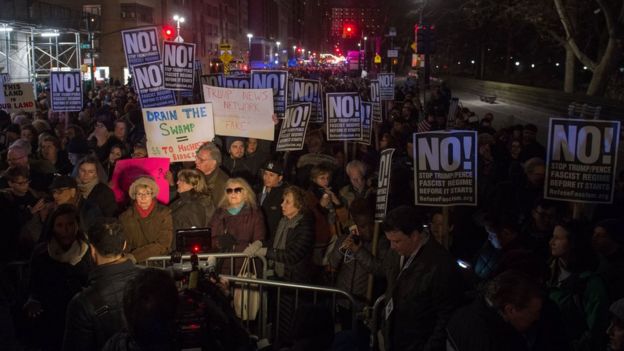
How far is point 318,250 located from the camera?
7.05 meters

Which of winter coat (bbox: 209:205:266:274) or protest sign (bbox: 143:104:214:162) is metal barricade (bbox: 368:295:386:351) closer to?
winter coat (bbox: 209:205:266:274)

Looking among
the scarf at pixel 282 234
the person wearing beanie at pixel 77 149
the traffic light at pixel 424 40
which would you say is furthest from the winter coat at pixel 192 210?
the traffic light at pixel 424 40

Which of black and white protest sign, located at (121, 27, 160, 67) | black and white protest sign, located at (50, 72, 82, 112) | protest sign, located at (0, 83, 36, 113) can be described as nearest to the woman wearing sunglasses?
black and white protest sign, located at (121, 27, 160, 67)

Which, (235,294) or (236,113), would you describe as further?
(236,113)

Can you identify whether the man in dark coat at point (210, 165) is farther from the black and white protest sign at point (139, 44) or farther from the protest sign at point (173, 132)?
the black and white protest sign at point (139, 44)

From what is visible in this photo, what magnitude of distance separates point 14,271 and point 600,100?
25.4 meters

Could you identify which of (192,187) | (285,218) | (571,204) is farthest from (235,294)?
(571,204)

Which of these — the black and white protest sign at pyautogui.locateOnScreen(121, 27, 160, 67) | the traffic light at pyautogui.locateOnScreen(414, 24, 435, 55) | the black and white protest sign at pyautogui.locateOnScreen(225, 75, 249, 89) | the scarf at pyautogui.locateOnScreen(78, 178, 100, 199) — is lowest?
the scarf at pyautogui.locateOnScreen(78, 178, 100, 199)

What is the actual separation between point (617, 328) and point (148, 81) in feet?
31.8

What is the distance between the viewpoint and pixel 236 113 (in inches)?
422

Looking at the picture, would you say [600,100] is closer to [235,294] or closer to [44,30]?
[235,294]

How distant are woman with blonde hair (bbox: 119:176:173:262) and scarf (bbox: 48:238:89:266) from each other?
41.6 inches

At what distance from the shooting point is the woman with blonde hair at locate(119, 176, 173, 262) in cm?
665

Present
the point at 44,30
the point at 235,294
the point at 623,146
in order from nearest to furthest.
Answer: the point at 235,294, the point at 623,146, the point at 44,30
